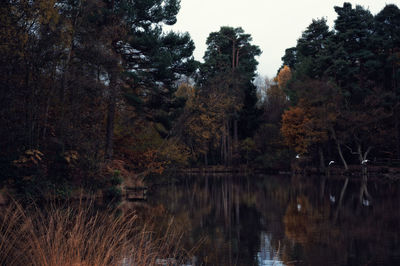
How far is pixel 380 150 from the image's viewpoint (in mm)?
40781

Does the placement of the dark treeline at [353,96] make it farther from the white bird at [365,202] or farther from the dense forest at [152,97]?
the white bird at [365,202]

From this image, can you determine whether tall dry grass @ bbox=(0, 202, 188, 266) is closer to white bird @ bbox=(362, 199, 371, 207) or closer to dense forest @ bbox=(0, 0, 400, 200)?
dense forest @ bbox=(0, 0, 400, 200)

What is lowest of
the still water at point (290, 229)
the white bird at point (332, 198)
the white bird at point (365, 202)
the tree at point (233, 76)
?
the still water at point (290, 229)

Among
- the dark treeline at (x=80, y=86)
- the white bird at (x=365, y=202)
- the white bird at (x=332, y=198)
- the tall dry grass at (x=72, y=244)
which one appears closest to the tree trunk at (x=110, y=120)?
the dark treeline at (x=80, y=86)

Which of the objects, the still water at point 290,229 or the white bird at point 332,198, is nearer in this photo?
the still water at point 290,229

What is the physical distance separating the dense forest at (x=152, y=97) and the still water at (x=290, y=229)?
4445 millimetres

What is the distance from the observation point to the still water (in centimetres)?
908

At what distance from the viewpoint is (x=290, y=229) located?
12.7 metres

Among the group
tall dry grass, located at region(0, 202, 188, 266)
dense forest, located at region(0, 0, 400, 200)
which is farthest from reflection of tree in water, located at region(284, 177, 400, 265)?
dense forest, located at region(0, 0, 400, 200)

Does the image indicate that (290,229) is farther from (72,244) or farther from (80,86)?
(80,86)

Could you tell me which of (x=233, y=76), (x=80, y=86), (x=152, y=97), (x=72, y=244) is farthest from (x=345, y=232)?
(x=233, y=76)

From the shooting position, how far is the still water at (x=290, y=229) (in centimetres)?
908

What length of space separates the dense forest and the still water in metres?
4.45

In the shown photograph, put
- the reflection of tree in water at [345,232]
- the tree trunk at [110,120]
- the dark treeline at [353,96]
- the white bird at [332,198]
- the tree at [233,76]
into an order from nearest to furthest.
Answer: the reflection of tree in water at [345,232], the white bird at [332,198], the tree trunk at [110,120], the dark treeline at [353,96], the tree at [233,76]
